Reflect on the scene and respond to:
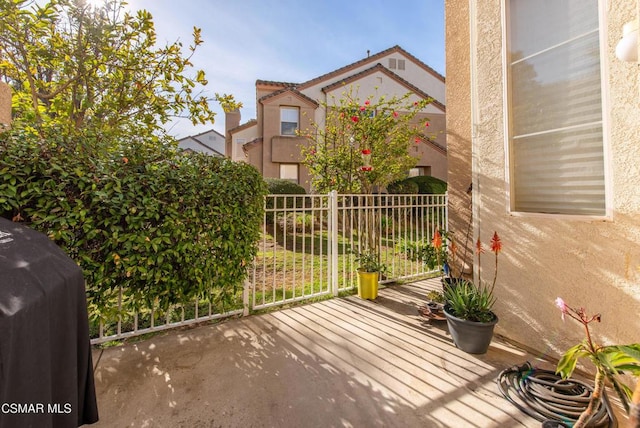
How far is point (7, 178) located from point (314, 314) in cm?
A: 392

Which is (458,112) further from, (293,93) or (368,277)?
(293,93)

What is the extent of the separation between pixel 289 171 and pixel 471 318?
44.6 feet

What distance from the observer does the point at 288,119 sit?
15719 mm

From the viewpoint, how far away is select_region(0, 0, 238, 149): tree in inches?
138

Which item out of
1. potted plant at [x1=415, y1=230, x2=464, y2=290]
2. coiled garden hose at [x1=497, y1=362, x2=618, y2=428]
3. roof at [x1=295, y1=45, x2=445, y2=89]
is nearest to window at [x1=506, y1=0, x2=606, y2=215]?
potted plant at [x1=415, y1=230, x2=464, y2=290]

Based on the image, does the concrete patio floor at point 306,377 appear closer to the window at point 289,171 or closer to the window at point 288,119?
the window at point 289,171

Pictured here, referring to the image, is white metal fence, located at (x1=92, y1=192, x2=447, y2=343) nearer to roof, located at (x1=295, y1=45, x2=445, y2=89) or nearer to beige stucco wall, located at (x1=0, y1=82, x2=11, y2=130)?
beige stucco wall, located at (x1=0, y1=82, x2=11, y2=130)

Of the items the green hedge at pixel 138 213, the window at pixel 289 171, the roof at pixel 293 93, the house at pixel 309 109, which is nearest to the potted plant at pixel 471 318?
the green hedge at pixel 138 213

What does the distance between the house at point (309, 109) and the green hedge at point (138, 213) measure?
1099 centimetres

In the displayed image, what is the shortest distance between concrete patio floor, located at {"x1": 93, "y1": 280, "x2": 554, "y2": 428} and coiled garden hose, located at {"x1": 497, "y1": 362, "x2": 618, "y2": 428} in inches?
4.7

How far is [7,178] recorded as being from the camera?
248cm

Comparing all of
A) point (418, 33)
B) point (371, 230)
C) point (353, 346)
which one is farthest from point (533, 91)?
point (418, 33)

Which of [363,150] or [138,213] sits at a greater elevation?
[363,150]

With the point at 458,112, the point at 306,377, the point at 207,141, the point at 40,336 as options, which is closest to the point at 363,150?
the point at 458,112
